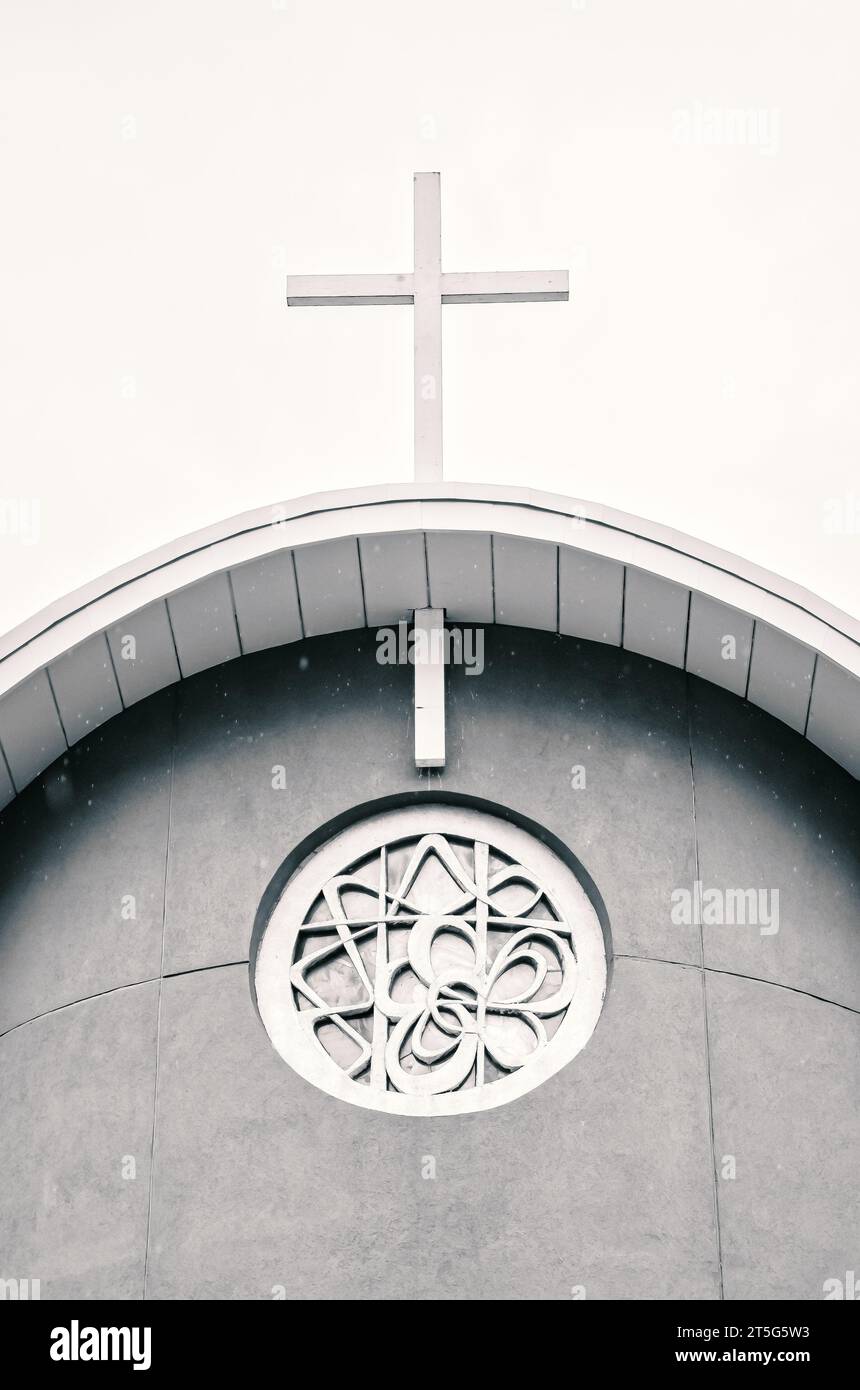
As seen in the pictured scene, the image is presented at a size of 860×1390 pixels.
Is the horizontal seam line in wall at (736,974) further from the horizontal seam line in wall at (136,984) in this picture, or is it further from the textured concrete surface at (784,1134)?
the horizontal seam line in wall at (136,984)

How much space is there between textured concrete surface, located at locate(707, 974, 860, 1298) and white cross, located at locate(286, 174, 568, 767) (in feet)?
7.24

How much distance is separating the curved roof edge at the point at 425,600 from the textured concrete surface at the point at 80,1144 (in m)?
1.32

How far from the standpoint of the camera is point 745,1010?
22.5 ft

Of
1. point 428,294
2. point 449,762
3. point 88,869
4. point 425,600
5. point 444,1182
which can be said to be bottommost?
point 444,1182

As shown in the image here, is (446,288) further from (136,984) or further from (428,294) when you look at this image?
(136,984)

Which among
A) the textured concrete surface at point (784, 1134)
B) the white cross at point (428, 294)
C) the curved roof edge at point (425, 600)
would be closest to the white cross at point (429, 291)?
the white cross at point (428, 294)

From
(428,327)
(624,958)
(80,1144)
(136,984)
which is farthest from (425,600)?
(80,1144)

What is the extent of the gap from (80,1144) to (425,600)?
2.88 m

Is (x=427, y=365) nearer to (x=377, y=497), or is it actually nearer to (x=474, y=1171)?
(x=377, y=497)

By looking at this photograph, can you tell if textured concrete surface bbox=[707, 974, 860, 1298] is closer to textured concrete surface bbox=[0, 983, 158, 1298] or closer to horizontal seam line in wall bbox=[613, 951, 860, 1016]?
horizontal seam line in wall bbox=[613, 951, 860, 1016]

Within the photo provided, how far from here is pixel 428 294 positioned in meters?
8.08
